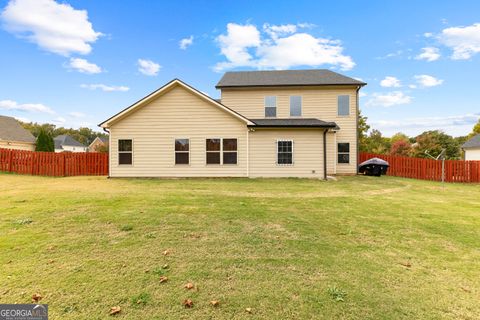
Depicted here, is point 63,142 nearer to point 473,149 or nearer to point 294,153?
point 294,153

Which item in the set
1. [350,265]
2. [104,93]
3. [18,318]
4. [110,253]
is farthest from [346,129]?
[104,93]

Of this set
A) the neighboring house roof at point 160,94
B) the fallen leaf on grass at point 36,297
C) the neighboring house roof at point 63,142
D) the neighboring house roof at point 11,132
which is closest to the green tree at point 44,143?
the neighboring house roof at point 11,132

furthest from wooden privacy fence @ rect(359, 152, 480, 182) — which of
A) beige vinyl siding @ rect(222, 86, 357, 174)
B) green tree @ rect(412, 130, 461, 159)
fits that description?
green tree @ rect(412, 130, 461, 159)

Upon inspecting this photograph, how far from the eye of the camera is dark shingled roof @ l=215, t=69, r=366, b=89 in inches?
730

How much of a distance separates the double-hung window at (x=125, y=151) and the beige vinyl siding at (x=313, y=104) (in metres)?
7.75

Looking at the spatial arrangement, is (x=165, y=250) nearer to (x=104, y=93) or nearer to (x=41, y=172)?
(x=41, y=172)

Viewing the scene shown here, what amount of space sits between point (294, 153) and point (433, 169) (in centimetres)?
1141

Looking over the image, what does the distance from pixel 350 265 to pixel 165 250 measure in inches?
119

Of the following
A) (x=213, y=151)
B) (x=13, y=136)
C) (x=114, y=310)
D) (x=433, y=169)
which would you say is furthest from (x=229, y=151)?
(x=13, y=136)

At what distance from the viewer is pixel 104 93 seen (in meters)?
30.4

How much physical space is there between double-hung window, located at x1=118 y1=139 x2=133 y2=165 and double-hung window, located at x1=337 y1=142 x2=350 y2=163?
14551 mm

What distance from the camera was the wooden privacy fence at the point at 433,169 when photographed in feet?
57.9

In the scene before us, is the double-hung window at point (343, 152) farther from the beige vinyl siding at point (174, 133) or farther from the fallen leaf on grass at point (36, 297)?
the fallen leaf on grass at point (36, 297)

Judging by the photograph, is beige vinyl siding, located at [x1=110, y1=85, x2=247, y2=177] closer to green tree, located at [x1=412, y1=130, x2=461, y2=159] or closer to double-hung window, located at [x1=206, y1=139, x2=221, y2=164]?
double-hung window, located at [x1=206, y1=139, x2=221, y2=164]
